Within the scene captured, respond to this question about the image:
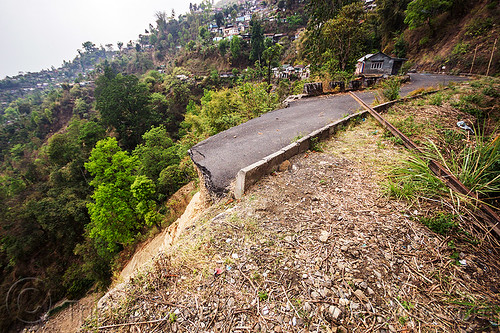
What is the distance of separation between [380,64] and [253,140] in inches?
875

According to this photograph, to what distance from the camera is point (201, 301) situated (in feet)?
5.85

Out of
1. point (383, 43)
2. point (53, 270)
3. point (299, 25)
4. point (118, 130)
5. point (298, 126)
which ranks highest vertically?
point (299, 25)

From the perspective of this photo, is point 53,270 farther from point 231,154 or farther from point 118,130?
point 231,154

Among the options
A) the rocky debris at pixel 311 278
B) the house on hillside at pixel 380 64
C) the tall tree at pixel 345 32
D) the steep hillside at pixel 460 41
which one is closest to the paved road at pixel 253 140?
the rocky debris at pixel 311 278

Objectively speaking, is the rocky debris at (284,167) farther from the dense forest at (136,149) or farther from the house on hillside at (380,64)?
the house on hillside at (380,64)

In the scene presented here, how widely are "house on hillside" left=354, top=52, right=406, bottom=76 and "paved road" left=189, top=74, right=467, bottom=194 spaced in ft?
54.8

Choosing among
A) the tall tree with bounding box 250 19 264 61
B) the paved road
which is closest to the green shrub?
the paved road

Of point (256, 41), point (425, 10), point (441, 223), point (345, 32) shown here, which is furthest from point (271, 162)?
point (256, 41)

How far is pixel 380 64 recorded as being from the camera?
1972 cm

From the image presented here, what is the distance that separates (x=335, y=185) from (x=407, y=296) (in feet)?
5.49

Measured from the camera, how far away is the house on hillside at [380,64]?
62.3ft

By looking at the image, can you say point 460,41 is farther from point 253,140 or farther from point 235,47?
point 235,47

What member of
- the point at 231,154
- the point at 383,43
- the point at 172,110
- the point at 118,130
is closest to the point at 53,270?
the point at 118,130

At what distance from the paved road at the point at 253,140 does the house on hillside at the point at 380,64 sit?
1671 cm
